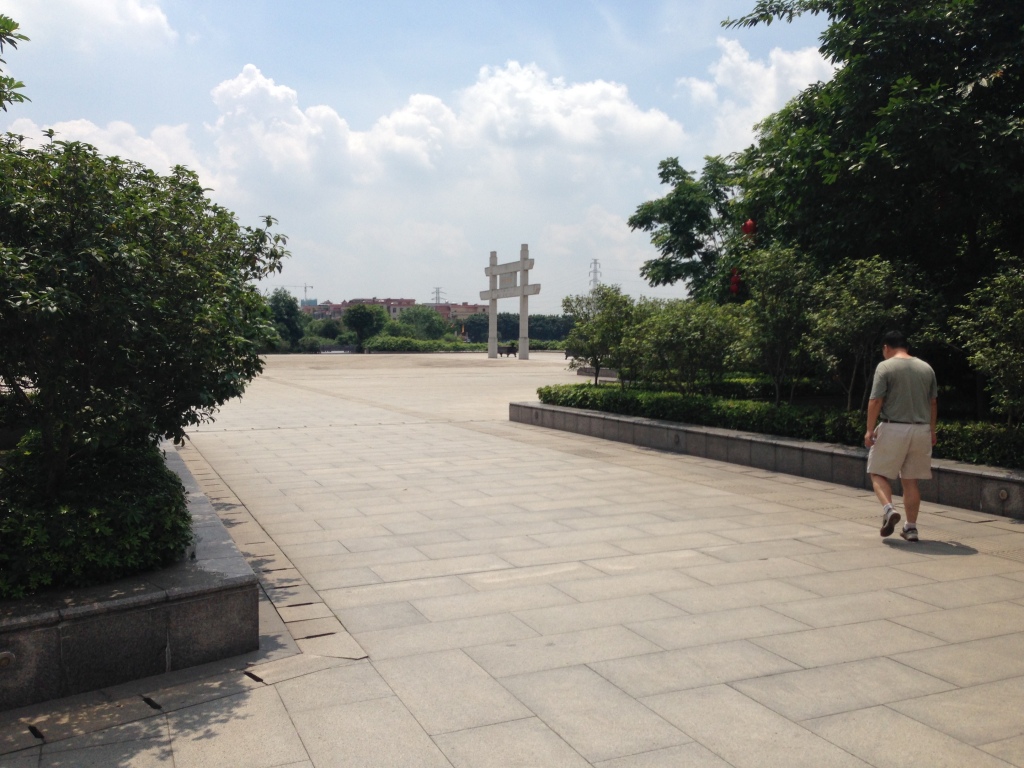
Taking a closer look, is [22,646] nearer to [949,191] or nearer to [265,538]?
[265,538]

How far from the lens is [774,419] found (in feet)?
34.1

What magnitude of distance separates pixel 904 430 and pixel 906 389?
0.31 meters

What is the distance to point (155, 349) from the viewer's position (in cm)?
446

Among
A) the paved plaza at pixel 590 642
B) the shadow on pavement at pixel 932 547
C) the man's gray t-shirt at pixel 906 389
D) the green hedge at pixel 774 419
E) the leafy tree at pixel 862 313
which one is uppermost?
the leafy tree at pixel 862 313

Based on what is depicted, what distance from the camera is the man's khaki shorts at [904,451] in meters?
6.40

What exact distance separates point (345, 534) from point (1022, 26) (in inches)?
342

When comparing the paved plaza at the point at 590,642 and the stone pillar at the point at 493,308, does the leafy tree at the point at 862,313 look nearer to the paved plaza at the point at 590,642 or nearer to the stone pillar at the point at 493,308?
the paved plaza at the point at 590,642

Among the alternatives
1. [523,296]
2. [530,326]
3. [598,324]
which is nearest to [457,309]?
[530,326]

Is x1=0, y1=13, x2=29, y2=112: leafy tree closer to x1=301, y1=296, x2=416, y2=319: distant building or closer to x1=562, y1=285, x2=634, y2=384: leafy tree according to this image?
x1=562, y1=285, x2=634, y2=384: leafy tree

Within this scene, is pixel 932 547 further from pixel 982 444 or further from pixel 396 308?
pixel 396 308

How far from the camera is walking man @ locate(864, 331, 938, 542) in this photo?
6.38 m

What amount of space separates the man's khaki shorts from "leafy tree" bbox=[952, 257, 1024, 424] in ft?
5.52

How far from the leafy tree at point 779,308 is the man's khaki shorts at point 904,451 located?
13.0 ft

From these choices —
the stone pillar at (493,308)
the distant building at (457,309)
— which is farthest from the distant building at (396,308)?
the stone pillar at (493,308)
